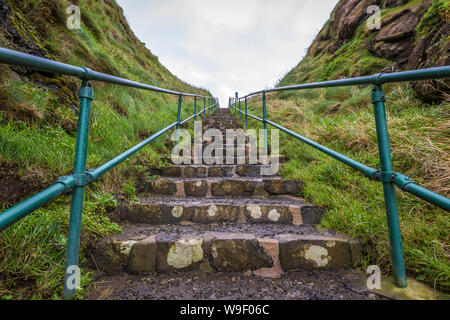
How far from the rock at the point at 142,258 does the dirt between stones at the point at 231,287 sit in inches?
1.5

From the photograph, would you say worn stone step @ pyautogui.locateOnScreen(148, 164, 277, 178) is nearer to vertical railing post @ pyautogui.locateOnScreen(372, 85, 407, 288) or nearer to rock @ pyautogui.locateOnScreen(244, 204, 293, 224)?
rock @ pyautogui.locateOnScreen(244, 204, 293, 224)

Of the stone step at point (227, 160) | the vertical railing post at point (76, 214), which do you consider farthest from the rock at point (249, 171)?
the vertical railing post at point (76, 214)

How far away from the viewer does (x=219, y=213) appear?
1.59m

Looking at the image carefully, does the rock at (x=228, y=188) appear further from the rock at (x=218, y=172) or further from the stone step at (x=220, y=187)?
the rock at (x=218, y=172)

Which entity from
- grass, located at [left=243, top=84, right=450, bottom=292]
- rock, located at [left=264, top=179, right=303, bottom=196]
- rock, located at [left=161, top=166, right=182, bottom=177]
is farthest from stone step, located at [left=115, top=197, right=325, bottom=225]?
rock, located at [left=161, top=166, right=182, bottom=177]

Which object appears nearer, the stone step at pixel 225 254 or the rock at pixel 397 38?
the stone step at pixel 225 254

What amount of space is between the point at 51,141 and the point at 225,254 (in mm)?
1499

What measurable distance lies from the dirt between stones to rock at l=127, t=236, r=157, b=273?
0.04 m

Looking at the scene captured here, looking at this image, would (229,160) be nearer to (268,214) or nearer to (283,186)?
(283,186)

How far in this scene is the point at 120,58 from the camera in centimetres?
520

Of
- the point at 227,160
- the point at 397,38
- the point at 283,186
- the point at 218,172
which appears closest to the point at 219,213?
the point at 283,186

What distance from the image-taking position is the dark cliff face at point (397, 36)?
2.22 m
